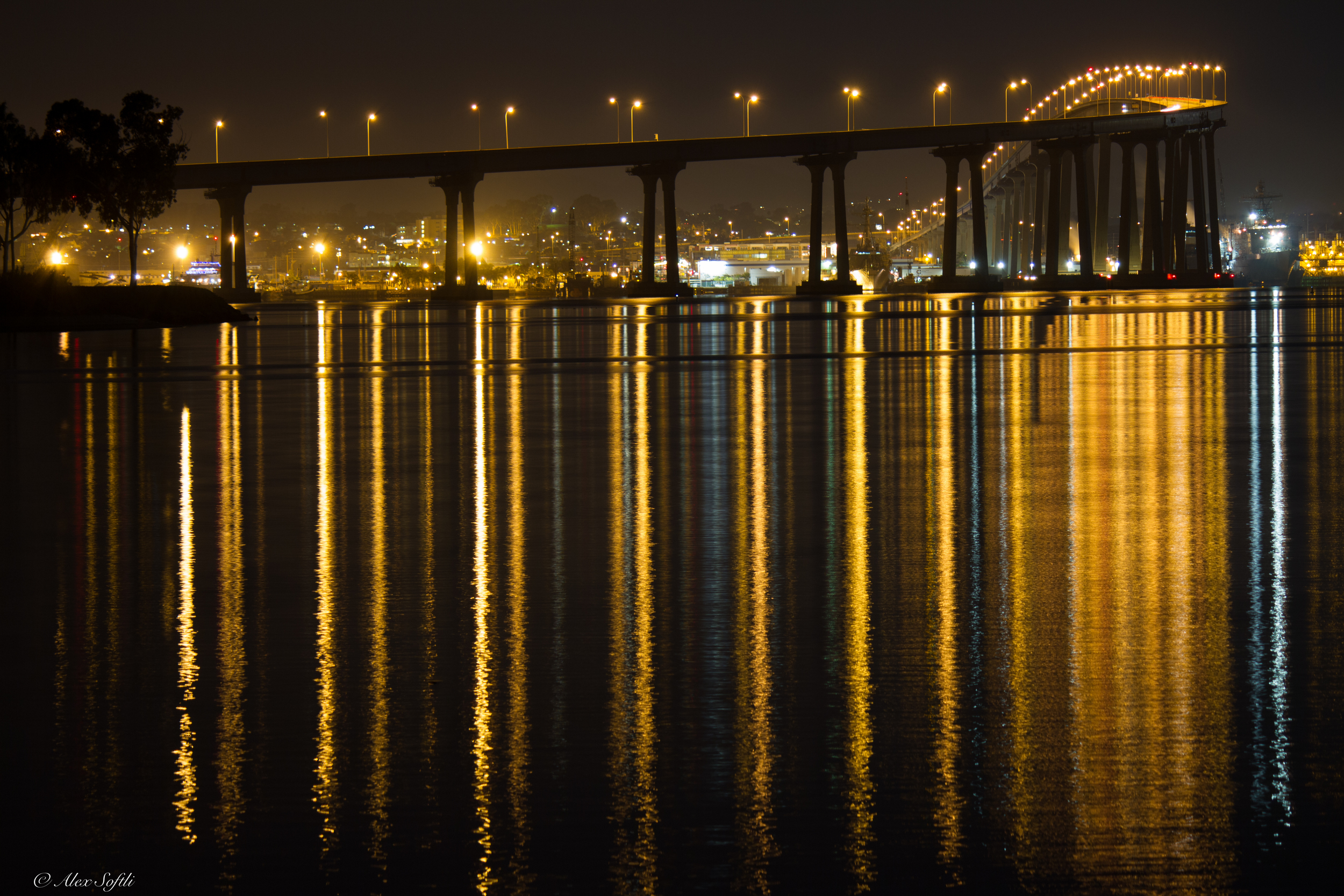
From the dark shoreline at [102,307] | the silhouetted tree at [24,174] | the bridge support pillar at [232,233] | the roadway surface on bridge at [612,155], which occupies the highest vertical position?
the roadway surface on bridge at [612,155]

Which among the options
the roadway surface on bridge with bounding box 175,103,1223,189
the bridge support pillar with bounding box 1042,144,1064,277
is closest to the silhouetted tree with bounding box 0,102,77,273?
the roadway surface on bridge with bounding box 175,103,1223,189

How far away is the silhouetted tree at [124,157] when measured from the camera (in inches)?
2810

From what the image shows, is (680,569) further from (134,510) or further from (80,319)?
(80,319)

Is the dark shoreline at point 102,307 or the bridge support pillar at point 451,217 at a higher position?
the bridge support pillar at point 451,217

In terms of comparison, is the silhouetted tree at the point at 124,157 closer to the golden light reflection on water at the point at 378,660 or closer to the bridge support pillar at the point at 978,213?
the golden light reflection on water at the point at 378,660

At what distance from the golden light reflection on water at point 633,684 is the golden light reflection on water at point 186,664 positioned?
1.29 m

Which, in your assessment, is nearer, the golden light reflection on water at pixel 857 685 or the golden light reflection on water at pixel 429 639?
the golden light reflection on water at pixel 857 685

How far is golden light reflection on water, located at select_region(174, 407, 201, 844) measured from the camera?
180 inches

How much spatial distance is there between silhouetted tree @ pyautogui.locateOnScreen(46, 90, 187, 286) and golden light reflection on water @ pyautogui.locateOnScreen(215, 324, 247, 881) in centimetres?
6147

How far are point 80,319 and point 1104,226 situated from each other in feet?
464

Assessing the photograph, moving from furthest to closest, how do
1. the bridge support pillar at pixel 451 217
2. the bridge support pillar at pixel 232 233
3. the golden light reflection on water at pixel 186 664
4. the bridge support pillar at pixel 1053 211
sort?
1. the bridge support pillar at pixel 1053 211
2. the bridge support pillar at pixel 451 217
3. the bridge support pillar at pixel 232 233
4. the golden light reflection on water at pixel 186 664

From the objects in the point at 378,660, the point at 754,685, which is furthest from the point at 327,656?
the point at 754,685

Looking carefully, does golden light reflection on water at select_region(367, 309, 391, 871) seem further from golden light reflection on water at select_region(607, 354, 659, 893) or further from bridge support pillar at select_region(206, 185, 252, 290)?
bridge support pillar at select_region(206, 185, 252, 290)

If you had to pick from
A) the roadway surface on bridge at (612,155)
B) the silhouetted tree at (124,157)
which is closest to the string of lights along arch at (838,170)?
the roadway surface on bridge at (612,155)
